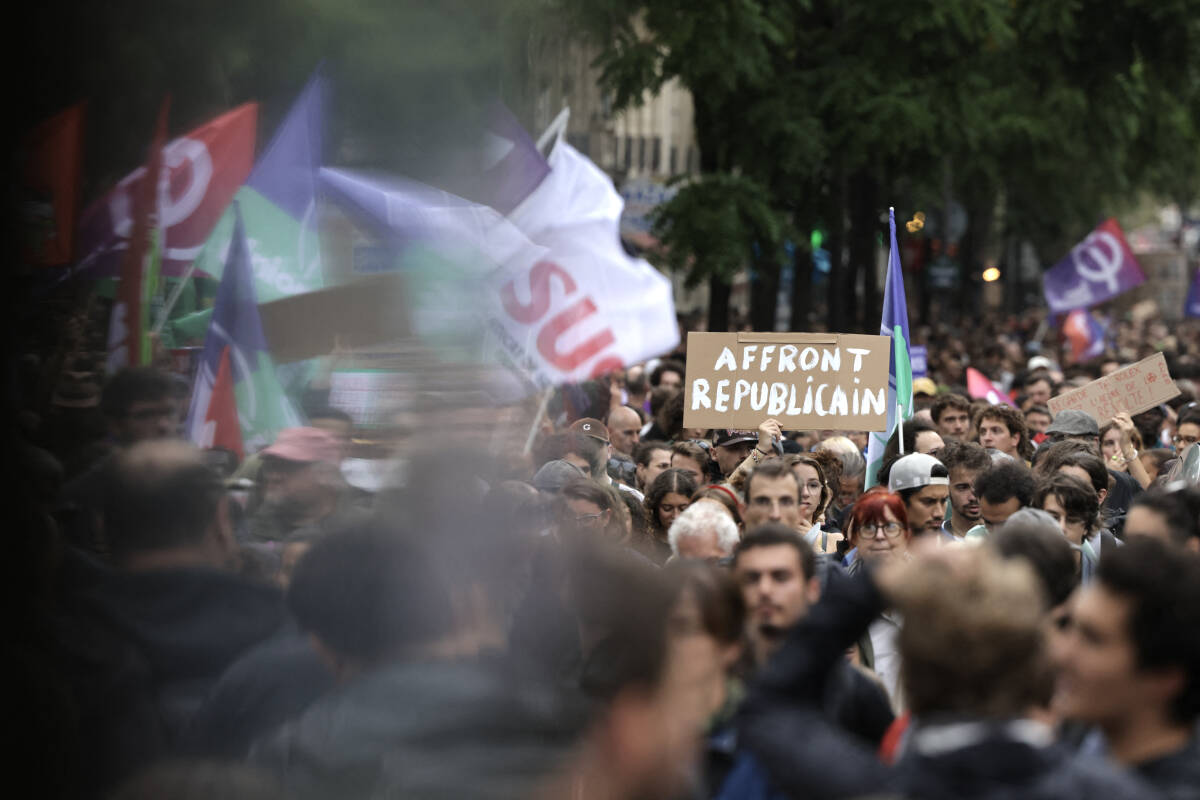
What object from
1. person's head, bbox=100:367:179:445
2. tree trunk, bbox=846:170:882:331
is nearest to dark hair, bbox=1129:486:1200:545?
person's head, bbox=100:367:179:445

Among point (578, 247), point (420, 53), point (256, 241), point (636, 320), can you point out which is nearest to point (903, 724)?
point (420, 53)

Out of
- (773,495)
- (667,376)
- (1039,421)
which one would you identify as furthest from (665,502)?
(667,376)

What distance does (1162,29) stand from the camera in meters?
19.6

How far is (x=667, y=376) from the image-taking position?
520 inches

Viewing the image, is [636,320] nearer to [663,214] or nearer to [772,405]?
[772,405]

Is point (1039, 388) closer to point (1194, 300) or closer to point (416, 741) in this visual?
point (416, 741)

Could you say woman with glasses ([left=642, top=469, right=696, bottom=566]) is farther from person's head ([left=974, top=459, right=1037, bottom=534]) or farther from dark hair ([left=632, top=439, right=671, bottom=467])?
dark hair ([left=632, top=439, right=671, bottom=467])

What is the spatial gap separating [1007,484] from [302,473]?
3773mm

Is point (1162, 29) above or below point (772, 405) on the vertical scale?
above

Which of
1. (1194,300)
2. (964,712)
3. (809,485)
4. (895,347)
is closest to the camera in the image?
(964,712)

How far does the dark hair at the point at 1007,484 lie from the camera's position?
6.43m

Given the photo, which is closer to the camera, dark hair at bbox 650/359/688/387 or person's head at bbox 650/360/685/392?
person's head at bbox 650/360/685/392

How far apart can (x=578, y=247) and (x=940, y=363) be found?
1309cm

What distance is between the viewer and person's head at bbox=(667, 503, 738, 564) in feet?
16.8
